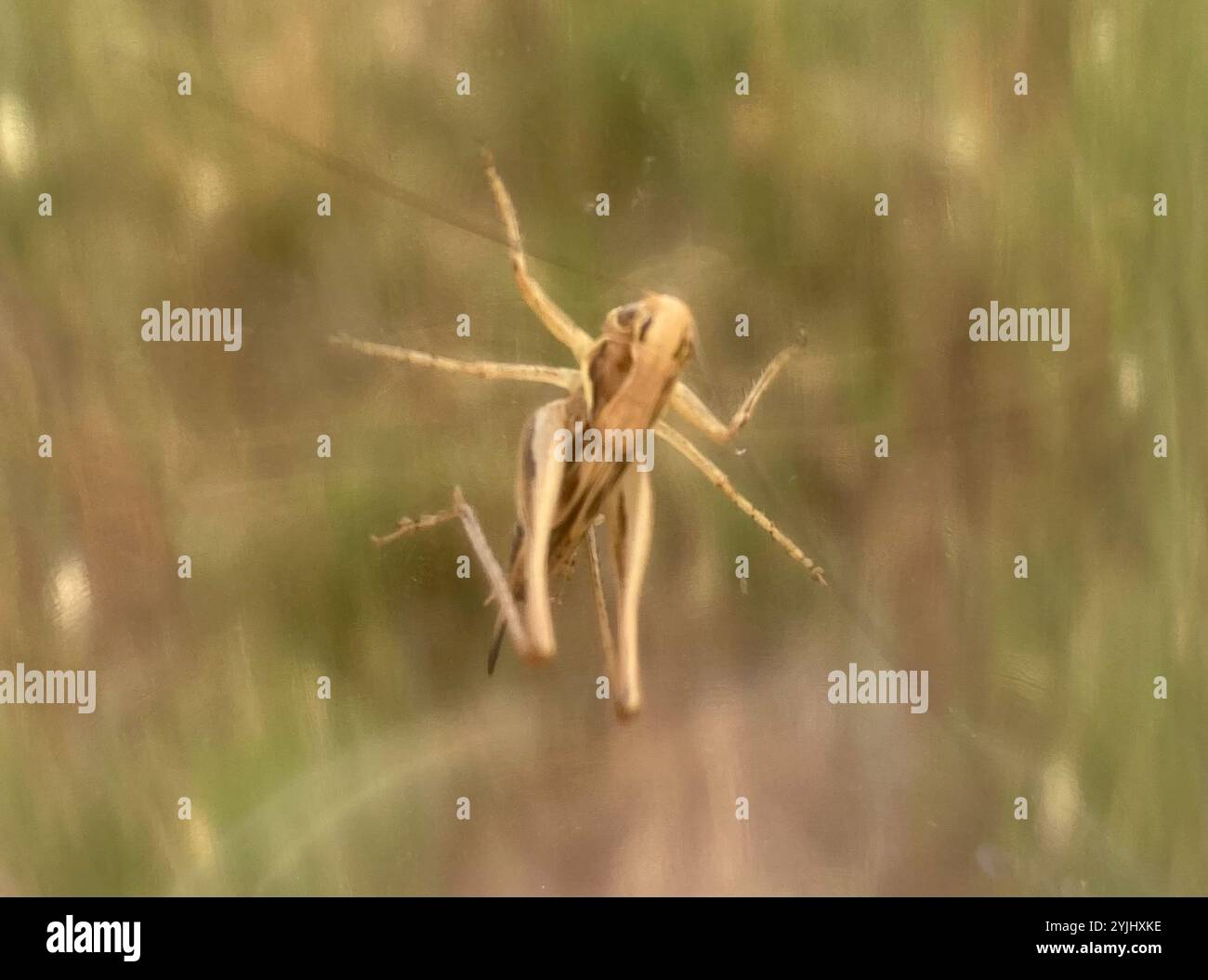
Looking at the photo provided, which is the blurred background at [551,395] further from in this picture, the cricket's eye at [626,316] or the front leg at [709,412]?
the cricket's eye at [626,316]

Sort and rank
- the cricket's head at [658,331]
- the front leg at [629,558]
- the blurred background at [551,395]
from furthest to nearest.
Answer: the blurred background at [551,395]
the front leg at [629,558]
the cricket's head at [658,331]

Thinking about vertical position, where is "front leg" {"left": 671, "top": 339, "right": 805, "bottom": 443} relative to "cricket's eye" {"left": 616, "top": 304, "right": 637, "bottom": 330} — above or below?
below

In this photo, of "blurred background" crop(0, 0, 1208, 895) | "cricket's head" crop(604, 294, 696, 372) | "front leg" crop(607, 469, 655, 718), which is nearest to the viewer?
"cricket's head" crop(604, 294, 696, 372)

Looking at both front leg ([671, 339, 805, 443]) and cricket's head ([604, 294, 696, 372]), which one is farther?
front leg ([671, 339, 805, 443])

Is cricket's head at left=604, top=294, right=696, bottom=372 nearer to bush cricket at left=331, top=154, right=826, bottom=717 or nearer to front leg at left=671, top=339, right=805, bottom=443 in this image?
bush cricket at left=331, top=154, right=826, bottom=717

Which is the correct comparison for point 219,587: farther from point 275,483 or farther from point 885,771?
point 885,771

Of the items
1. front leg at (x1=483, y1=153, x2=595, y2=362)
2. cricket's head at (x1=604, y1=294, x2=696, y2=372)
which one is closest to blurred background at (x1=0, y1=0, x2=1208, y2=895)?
front leg at (x1=483, y1=153, x2=595, y2=362)

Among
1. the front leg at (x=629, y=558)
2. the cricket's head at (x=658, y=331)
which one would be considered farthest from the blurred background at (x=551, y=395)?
the cricket's head at (x=658, y=331)
